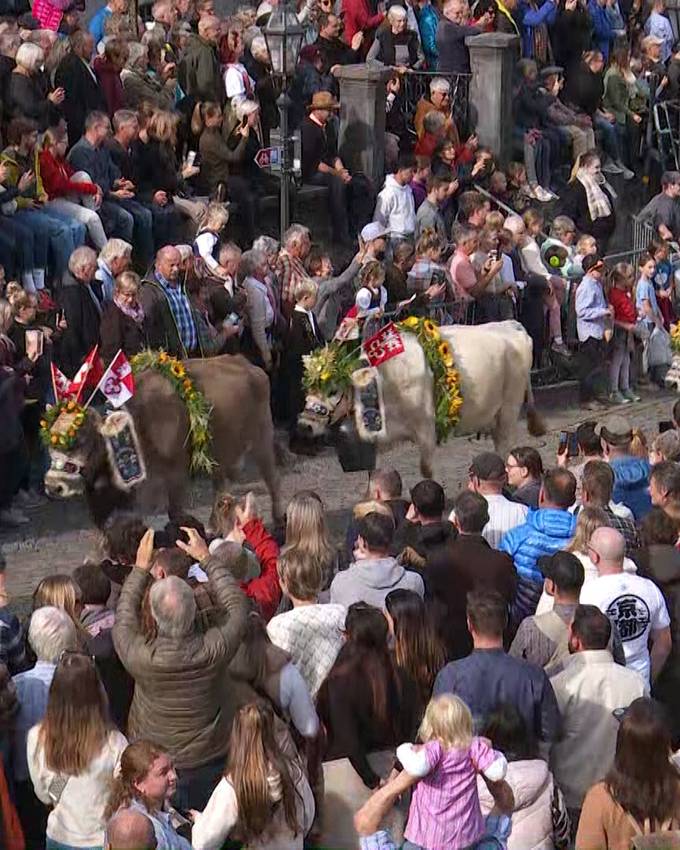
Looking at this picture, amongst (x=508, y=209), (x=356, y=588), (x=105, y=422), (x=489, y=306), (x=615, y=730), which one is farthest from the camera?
(x=508, y=209)

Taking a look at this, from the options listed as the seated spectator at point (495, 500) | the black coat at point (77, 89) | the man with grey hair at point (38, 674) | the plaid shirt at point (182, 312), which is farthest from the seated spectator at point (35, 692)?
the black coat at point (77, 89)

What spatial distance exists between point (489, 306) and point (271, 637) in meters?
9.35

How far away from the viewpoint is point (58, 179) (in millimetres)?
16750

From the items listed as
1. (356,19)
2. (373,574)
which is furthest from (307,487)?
(356,19)

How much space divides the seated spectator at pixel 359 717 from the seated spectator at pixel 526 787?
1.42ft

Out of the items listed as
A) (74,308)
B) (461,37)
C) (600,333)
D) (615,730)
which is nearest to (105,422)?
(74,308)

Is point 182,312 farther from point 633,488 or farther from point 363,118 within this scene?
point 363,118

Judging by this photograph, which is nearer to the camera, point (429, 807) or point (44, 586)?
point (429, 807)

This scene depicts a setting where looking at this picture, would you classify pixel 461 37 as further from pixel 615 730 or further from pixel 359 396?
pixel 615 730

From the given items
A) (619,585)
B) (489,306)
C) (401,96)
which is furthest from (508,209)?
(619,585)

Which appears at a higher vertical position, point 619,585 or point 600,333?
point 619,585

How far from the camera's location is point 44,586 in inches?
387

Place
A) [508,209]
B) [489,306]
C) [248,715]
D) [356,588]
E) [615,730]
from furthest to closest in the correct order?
[508,209] < [489,306] < [356,588] < [615,730] < [248,715]

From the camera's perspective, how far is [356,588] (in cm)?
1012
